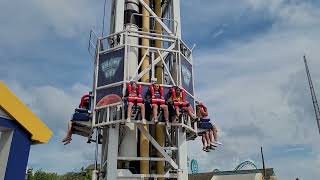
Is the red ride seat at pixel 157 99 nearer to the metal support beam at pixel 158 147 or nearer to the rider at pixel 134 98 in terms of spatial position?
the rider at pixel 134 98


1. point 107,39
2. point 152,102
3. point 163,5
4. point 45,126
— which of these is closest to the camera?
point 45,126

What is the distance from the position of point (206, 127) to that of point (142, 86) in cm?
446

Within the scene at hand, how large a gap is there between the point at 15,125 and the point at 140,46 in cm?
875

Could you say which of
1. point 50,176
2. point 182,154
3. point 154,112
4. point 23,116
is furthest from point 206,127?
point 50,176

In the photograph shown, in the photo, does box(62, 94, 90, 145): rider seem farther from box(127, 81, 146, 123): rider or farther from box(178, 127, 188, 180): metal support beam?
box(178, 127, 188, 180): metal support beam

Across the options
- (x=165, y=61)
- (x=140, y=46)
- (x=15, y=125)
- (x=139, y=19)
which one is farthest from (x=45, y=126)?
(x=139, y=19)

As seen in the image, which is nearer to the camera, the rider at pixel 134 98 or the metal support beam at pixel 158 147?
the rider at pixel 134 98

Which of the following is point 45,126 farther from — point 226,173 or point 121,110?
point 226,173

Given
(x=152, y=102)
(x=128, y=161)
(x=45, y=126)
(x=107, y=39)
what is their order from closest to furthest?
(x=45, y=126), (x=152, y=102), (x=128, y=161), (x=107, y=39)

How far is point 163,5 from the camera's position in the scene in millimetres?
22969

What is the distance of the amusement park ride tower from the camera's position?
55.3 feet

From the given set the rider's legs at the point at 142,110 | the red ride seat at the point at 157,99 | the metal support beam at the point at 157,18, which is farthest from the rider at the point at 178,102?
A: the metal support beam at the point at 157,18

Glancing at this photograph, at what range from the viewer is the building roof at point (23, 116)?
10648 mm

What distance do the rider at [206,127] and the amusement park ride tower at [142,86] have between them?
0.82 meters
